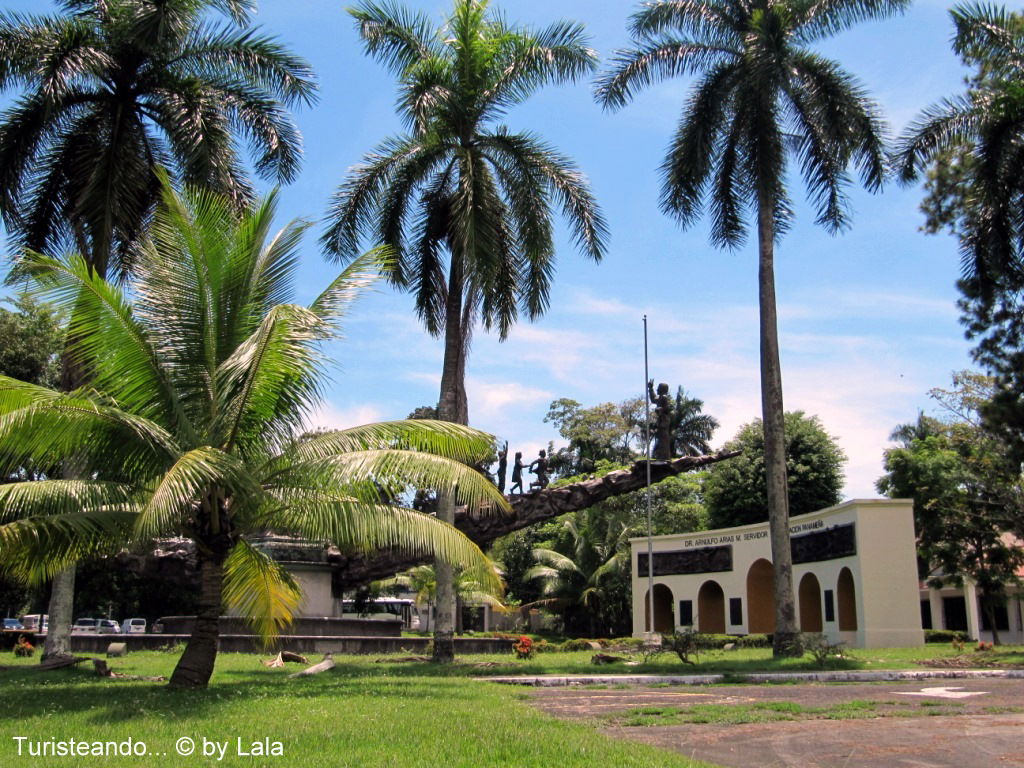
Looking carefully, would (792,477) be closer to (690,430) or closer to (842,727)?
(690,430)

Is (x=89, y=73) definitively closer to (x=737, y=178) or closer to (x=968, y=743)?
(x=737, y=178)

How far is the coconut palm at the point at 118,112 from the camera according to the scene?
57.9 feet

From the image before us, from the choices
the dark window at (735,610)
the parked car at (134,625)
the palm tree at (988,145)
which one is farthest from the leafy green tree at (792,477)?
the parked car at (134,625)

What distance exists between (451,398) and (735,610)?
62.9ft

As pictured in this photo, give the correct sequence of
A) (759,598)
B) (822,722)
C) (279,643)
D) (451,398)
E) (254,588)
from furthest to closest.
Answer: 1. (759,598)
2. (279,643)
3. (451,398)
4. (254,588)
5. (822,722)

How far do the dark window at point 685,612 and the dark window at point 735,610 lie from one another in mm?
2498

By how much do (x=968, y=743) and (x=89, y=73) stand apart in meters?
17.6

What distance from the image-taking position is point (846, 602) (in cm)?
3097

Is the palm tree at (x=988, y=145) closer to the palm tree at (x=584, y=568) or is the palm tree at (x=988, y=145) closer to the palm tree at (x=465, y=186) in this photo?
the palm tree at (x=465, y=186)

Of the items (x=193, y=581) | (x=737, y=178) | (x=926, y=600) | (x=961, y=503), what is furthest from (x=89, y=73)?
(x=926, y=600)

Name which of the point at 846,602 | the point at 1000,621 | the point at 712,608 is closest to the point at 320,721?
the point at 846,602

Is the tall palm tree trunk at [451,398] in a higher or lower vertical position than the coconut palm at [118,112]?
lower

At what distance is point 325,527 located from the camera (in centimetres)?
1266

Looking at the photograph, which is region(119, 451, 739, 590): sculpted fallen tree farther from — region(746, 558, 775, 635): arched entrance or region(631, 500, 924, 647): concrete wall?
region(746, 558, 775, 635): arched entrance
